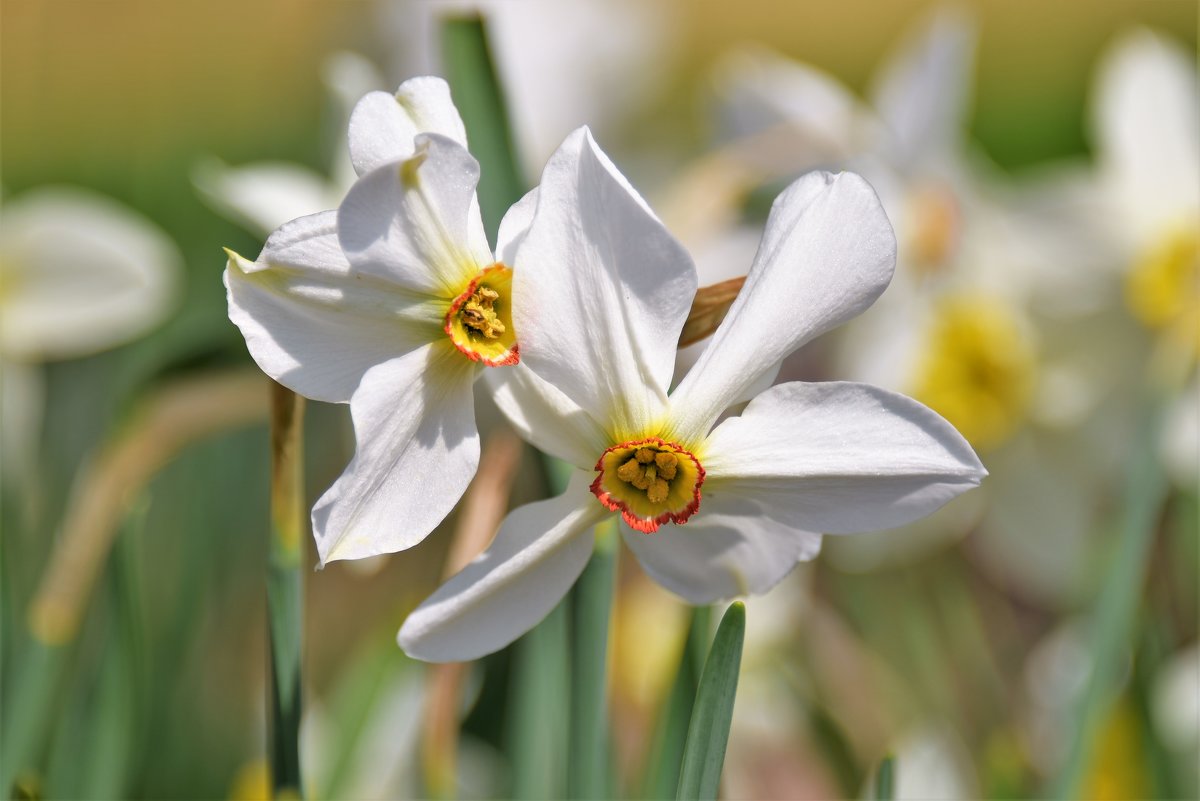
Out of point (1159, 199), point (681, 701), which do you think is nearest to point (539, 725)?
point (681, 701)

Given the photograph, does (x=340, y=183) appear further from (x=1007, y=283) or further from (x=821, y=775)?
(x=821, y=775)

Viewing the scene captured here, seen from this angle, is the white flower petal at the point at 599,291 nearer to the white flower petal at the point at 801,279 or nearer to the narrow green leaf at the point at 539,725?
the white flower petal at the point at 801,279

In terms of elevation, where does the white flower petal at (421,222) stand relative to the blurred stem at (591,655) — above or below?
above

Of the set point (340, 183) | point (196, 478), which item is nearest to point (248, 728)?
point (196, 478)

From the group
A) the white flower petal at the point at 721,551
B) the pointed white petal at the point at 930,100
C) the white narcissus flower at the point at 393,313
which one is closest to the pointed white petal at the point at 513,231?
the white narcissus flower at the point at 393,313

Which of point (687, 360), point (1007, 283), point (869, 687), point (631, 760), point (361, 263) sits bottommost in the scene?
point (631, 760)

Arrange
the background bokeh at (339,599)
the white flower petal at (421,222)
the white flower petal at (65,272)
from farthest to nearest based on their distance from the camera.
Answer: the white flower petal at (65,272), the background bokeh at (339,599), the white flower petal at (421,222)
